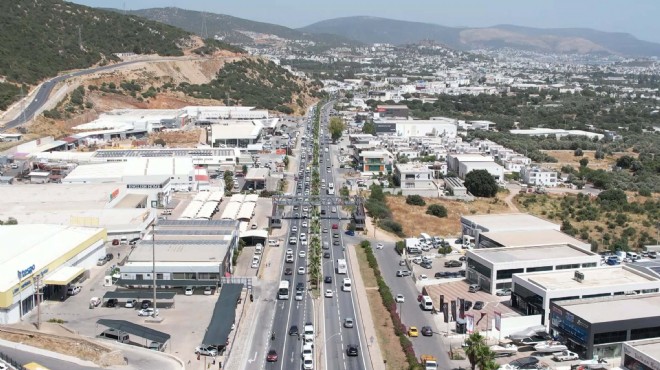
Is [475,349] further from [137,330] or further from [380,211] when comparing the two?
[380,211]

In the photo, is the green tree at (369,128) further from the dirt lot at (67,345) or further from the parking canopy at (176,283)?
the dirt lot at (67,345)

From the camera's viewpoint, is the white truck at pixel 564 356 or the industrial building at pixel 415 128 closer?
the white truck at pixel 564 356

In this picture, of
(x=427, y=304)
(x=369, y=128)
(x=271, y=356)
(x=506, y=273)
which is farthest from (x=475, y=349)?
(x=369, y=128)

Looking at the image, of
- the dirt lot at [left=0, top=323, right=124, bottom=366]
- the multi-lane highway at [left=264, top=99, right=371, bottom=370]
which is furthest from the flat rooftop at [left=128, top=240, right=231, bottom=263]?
the dirt lot at [left=0, top=323, right=124, bottom=366]

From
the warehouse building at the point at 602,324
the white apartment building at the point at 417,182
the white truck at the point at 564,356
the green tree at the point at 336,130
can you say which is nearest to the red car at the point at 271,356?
the white truck at the point at 564,356

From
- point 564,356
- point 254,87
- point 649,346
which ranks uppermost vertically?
point 254,87

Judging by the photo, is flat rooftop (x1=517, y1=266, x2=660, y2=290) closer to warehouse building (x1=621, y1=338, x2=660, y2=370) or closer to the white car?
warehouse building (x1=621, y1=338, x2=660, y2=370)
